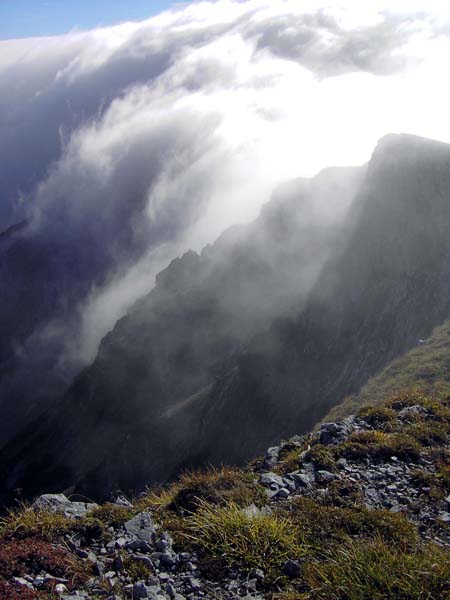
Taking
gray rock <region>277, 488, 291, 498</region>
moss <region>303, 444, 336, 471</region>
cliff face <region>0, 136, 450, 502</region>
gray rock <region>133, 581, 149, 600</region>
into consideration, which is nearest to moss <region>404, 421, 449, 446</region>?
moss <region>303, 444, 336, 471</region>

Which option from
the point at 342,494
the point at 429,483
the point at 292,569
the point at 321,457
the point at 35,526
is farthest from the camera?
the point at 321,457

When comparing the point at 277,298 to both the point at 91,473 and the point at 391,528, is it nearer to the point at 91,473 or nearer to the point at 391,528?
the point at 91,473

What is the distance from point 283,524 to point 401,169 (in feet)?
282

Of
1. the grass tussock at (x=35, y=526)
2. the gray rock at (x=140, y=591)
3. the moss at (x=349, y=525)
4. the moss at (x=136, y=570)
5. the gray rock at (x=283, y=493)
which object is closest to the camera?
the gray rock at (x=140, y=591)

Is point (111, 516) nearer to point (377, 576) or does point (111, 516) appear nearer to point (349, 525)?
point (349, 525)

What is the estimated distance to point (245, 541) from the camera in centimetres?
932

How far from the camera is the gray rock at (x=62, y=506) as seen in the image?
1201cm

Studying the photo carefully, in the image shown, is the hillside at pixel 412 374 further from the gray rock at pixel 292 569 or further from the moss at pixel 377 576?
the gray rock at pixel 292 569

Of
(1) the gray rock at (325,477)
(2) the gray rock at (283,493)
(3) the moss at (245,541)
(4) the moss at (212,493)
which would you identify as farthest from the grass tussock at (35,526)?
(1) the gray rock at (325,477)

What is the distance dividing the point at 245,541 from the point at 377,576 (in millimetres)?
2624

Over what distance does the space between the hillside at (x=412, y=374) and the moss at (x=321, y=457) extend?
2689cm

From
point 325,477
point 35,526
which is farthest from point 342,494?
point 35,526

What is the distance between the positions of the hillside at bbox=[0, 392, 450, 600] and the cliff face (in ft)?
186

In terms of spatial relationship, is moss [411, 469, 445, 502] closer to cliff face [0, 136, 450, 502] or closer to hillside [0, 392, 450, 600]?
hillside [0, 392, 450, 600]
